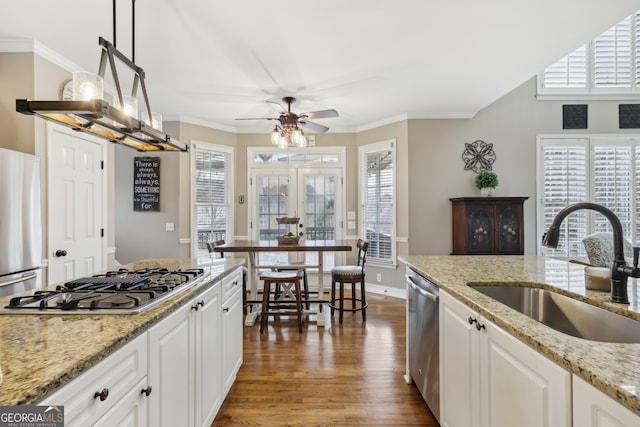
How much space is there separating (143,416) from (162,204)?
4131mm

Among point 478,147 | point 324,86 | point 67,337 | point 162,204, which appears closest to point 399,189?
point 478,147

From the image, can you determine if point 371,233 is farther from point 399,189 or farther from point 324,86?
point 324,86

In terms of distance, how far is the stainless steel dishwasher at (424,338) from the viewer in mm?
1854

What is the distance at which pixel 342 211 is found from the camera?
17.6 feet

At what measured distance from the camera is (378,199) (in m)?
5.09

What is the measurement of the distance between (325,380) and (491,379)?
1.54m

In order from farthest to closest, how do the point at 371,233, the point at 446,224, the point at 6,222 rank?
the point at 371,233 → the point at 446,224 → the point at 6,222

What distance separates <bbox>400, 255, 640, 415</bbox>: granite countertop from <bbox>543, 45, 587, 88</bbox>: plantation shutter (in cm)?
371

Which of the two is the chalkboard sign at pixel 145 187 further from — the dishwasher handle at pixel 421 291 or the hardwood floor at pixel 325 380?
the dishwasher handle at pixel 421 291

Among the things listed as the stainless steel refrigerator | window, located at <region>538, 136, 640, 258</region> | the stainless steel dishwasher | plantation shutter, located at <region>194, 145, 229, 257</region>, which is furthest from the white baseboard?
the stainless steel refrigerator

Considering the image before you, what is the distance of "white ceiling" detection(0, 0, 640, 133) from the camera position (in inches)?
89.7

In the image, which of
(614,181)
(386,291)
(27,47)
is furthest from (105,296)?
(614,181)

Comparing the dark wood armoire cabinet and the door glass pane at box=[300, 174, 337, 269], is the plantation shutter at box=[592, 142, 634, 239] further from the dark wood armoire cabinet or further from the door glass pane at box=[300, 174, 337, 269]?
the door glass pane at box=[300, 174, 337, 269]

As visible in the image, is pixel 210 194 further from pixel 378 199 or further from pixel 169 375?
pixel 169 375
